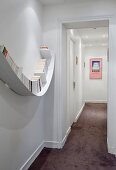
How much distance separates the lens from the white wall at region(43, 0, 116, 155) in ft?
10.6

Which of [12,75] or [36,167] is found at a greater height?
[12,75]

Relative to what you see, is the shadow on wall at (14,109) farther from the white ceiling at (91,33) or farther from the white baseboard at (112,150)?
the white ceiling at (91,33)

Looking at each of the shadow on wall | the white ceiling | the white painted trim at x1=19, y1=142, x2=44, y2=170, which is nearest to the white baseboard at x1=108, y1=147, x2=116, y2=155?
the white painted trim at x1=19, y1=142, x2=44, y2=170

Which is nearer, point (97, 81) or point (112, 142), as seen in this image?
point (112, 142)

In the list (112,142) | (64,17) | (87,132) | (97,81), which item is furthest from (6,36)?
(97,81)

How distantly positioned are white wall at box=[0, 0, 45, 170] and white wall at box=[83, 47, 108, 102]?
6245 mm

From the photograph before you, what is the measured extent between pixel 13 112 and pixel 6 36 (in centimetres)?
87

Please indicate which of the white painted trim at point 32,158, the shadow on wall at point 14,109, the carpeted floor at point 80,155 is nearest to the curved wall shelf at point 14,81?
the shadow on wall at point 14,109

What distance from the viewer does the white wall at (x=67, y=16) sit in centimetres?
322

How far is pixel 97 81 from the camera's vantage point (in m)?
9.32

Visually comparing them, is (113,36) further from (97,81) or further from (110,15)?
(97,81)

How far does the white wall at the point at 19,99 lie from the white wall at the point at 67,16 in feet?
0.72

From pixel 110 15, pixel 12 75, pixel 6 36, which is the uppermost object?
pixel 110 15

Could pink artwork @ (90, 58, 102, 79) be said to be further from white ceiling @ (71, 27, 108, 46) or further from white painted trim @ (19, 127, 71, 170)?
white painted trim @ (19, 127, 71, 170)
